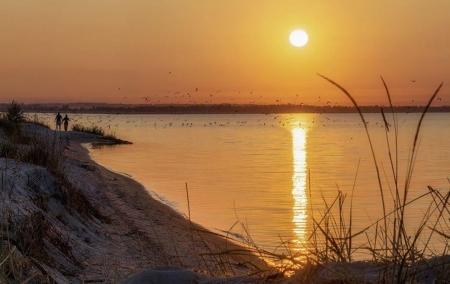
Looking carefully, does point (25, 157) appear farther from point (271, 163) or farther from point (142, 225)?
point (271, 163)

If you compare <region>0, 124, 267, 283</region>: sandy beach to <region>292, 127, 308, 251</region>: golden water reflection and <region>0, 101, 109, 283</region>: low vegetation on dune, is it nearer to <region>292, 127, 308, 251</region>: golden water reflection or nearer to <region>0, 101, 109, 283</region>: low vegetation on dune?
<region>0, 101, 109, 283</region>: low vegetation on dune

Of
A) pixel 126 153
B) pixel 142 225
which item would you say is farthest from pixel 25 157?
pixel 126 153

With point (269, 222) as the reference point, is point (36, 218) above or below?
above

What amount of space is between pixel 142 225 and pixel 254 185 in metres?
11.3

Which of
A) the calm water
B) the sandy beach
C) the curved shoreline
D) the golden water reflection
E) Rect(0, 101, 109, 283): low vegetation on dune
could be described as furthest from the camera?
the calm water

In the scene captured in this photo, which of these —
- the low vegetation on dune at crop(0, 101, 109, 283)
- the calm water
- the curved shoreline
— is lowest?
the calm water

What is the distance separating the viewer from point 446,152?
150 ft

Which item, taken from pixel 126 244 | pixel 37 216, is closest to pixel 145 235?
pixel 126 244

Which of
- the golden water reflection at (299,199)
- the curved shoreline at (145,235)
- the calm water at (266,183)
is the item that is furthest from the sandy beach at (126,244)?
the golden water reflection at (299,199)

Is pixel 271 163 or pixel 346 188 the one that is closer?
pixel 346 188

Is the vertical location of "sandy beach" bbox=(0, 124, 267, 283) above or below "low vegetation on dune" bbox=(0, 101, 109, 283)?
below

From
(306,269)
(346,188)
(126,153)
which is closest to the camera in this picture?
(306,269)

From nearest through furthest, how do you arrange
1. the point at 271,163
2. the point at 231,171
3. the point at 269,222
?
1. the point at 269,222
2. the point at 231,171
3. the point at 271,163

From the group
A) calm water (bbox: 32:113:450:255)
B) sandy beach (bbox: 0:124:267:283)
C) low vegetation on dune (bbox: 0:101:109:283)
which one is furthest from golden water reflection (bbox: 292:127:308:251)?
low vegetation on dune (bbox: 0:101:109:283)
